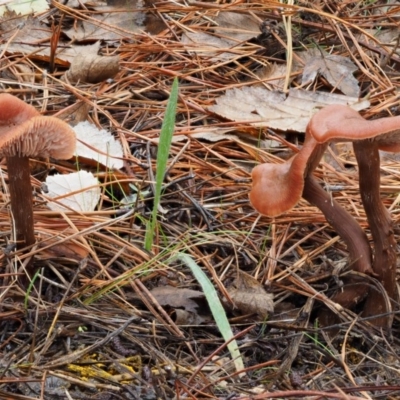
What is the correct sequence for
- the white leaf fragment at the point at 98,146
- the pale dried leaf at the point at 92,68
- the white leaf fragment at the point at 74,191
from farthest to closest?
the pale dried leaf at the point at 92,68, the white leaf fragment at the point at 98,146, the white leaf fragment at the point at 74,191

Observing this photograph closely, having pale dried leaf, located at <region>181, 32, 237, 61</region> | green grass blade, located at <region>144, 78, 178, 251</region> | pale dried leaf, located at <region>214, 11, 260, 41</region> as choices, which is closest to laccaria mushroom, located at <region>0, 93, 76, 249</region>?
green grass blade, located at <region>144, 78, 178, 251</region>

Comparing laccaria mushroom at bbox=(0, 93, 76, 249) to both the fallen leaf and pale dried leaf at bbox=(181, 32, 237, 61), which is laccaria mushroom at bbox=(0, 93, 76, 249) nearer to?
the fallen leaf

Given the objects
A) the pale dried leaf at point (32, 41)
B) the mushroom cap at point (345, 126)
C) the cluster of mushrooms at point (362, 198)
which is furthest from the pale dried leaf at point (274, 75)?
the mushroom cap at point (345, 126)

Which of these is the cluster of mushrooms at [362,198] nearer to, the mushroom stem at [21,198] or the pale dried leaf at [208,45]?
the mushroom stem at [21,198]

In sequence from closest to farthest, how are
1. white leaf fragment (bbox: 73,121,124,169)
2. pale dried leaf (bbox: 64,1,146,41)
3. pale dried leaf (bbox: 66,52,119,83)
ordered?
1. white leaf fragment (bbox: 73,121,124,169)
2. pale dried leaf (bbox: 66,52,119,83)
3. pale dried leaf (bbox: 64,1,146,41)

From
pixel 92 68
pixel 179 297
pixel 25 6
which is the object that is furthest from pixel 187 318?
pixel 25 6

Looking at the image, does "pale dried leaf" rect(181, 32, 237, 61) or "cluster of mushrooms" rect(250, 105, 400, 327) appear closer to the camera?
"cluster of mushrooms" rect(250, 105, 400, 327)
